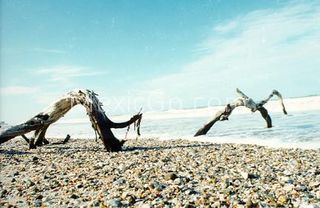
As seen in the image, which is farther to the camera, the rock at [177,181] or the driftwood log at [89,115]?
the driftwood log at [89,115]

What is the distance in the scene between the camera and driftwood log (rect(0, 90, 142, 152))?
1136 cm

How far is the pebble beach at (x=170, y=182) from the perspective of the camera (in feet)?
17.1

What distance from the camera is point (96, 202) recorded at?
529cm

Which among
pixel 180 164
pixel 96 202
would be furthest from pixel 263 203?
pixel 180 164

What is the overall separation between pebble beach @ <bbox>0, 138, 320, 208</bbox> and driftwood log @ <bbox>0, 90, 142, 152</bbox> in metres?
1.96

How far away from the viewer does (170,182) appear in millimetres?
6293

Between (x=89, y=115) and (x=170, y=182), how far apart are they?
593cm

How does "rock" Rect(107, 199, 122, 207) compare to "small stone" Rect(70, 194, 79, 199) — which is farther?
"small stone" Rect(70, 194, 79, 199)

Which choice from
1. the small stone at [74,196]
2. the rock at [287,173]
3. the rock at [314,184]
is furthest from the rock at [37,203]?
the rock at [287,173]

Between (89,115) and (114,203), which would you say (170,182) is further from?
(89,115)

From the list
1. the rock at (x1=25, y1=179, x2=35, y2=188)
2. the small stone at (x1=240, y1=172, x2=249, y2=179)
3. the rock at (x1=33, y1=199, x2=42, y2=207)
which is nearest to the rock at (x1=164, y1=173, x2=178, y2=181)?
the small stone at (x1=240, y1=172, x2=249, y2=179)

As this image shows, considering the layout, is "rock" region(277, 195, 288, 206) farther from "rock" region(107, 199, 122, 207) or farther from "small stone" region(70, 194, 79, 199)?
"small stone" region(70, 194, 79, 199)

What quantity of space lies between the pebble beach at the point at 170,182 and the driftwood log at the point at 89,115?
1955mm

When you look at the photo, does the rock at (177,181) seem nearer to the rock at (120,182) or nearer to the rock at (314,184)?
the rock at (120,182)
